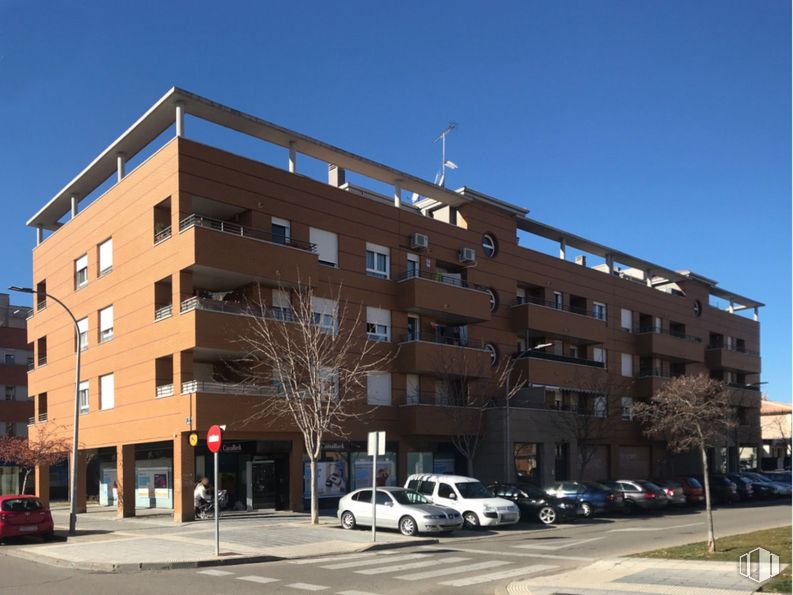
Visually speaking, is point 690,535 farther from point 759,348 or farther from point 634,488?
point 759,348

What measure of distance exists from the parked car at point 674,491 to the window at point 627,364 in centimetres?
1310

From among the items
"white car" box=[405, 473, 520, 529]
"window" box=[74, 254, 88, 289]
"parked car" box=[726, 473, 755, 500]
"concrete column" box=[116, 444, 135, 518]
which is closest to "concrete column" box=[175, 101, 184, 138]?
"window" box=[74, 254, 88, 289]

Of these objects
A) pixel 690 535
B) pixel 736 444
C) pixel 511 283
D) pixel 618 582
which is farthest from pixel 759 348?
pixel 618 582

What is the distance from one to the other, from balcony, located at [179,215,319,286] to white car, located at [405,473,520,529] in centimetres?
953

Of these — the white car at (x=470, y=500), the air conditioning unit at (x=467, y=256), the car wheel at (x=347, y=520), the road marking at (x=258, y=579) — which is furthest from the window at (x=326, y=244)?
the road marking at (x=258, y=579)

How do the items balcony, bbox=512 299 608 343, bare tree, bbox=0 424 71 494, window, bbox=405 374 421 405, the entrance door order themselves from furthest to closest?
balcony, bbox=512 299 608 343 → bare tree, bbox=0 424 71 494 → window, bbox=405 374 421 405 → the entrance door

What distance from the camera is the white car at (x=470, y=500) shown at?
25.6 metres

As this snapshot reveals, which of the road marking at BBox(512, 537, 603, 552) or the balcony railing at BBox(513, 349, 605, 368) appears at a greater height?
the balcony railing at BBox(513, 349, 605, 368)

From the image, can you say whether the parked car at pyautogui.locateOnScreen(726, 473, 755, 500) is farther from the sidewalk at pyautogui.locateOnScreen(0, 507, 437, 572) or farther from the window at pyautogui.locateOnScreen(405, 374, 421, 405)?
the sidewalk at pyautogui.locateOnScreen(0, 507, 437, 572)

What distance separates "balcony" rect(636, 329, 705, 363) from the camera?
51.6 meters

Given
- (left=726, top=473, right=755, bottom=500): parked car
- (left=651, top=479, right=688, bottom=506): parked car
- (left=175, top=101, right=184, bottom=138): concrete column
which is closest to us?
(left=175, top=101, right=184, bottom=138): concrete column

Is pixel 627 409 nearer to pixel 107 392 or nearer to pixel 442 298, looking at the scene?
pixel 442 298

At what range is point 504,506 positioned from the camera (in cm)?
2603

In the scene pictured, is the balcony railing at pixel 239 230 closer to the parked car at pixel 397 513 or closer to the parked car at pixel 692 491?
the parked car at pixel 397 513
